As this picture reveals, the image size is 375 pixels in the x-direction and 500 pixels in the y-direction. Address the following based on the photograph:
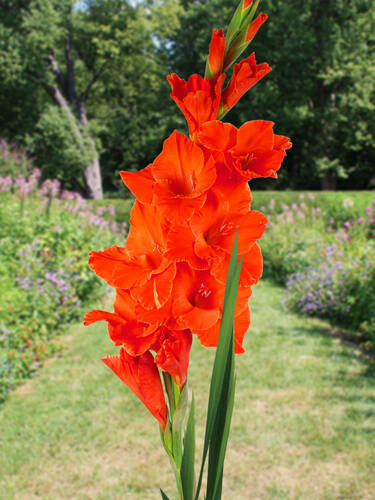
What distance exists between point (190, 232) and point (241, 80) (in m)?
0.23

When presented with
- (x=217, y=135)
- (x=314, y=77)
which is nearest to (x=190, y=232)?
(x=217, y=135)

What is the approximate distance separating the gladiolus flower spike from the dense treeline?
55.0ft

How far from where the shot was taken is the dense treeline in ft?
54.6

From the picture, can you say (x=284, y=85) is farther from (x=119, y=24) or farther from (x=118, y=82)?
(x=118, y=82)

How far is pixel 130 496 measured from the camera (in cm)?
280

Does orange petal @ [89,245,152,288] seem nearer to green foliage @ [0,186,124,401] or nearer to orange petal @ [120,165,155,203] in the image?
orange petal @ [120,165,155,203]

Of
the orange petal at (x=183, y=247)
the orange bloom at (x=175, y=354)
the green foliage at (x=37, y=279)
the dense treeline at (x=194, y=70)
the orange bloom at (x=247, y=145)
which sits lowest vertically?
the green foliage at (x=37, y=279)

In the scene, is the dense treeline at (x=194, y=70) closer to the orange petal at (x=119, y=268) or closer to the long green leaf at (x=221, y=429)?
the orange petal at (x=119, y=268)

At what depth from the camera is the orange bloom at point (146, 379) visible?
0.63 meters

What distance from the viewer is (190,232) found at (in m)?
0.56

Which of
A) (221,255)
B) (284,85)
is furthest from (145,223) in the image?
(284,85)

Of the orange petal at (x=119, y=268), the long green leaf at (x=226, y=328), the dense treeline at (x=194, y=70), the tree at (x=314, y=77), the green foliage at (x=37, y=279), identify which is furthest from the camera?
the tree at (x=314, y=77)

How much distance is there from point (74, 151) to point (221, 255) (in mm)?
18617

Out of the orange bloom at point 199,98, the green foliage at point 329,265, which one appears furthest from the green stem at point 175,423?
the green foliage at point 329,265
